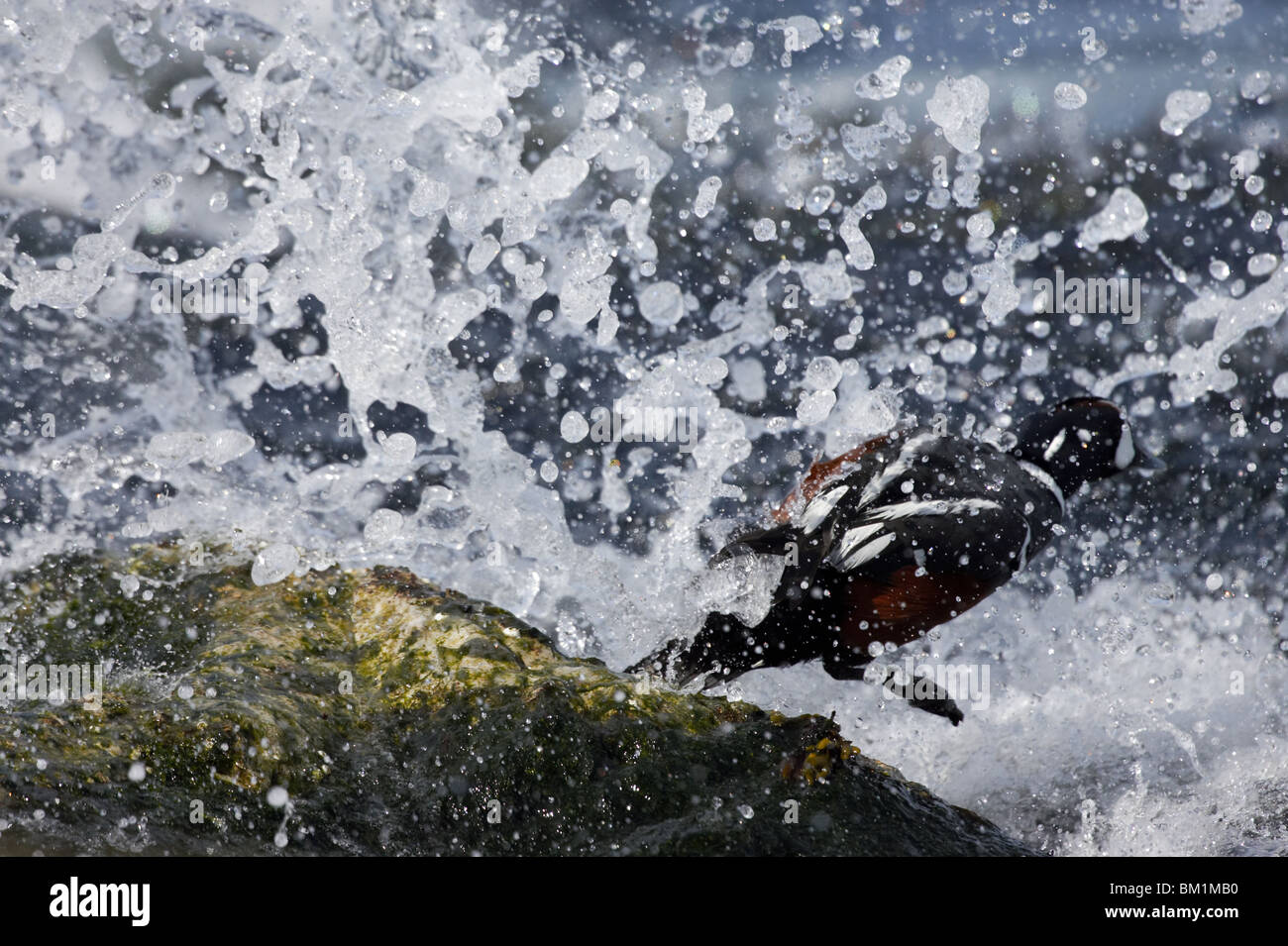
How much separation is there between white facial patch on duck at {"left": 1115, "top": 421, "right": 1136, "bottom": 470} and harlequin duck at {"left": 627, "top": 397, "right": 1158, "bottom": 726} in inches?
25.8

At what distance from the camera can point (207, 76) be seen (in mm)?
10953

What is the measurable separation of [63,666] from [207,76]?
9545mm

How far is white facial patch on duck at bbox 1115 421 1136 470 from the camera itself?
164 inches

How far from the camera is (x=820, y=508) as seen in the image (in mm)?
3512

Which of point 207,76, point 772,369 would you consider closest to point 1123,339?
point 772,369

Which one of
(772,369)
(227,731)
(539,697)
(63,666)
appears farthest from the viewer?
(772,369)

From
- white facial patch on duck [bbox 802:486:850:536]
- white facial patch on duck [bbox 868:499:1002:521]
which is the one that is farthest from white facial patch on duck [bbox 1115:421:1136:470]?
white facial patch on duck [bbox 802:486:850:536]

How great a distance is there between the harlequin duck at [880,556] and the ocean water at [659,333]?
15cm

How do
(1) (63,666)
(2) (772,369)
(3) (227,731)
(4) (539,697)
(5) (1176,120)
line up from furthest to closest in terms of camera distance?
(2) (772,369), (5) (1176,120), (1) (63,666), (4) (539,697), (3) (227,731)

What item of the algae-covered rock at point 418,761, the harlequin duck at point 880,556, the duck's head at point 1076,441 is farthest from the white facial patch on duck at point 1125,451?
the algae-covered rock at point 418,761

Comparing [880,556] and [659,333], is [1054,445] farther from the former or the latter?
[659,333]

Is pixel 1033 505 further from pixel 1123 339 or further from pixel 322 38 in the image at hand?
pixel 1123 339

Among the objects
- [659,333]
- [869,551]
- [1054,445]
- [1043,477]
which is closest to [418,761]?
[869,551]

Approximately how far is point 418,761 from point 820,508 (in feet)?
5.27
